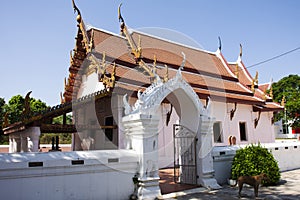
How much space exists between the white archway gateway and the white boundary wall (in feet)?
0.93

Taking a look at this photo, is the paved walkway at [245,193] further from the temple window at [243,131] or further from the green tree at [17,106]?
the green tree at [17,106]

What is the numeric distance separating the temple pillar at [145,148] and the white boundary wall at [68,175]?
189 mm

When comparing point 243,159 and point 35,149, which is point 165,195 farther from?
point 35,149

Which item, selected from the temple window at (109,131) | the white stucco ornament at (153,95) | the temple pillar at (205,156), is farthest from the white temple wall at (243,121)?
the white stucco ornament at (153,95)

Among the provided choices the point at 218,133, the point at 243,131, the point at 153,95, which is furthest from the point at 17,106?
the point at 153,95

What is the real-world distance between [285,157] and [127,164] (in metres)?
6.15

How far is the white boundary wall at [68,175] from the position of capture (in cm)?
414

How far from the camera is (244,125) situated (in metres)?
13.2

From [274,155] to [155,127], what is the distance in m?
4.90

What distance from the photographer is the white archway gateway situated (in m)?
5.37

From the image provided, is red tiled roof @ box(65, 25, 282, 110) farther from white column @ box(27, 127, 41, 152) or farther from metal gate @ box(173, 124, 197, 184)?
white column @ box(27, 127, 41, 152)

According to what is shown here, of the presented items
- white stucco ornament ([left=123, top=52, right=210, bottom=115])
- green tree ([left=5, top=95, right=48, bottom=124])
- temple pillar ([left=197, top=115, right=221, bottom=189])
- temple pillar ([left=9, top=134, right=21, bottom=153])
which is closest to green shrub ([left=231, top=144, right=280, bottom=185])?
temple pillar ([left=197, top=115, right=221, bottom=189])

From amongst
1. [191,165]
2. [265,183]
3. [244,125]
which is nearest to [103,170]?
[191,165]

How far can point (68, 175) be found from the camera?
4.62m
